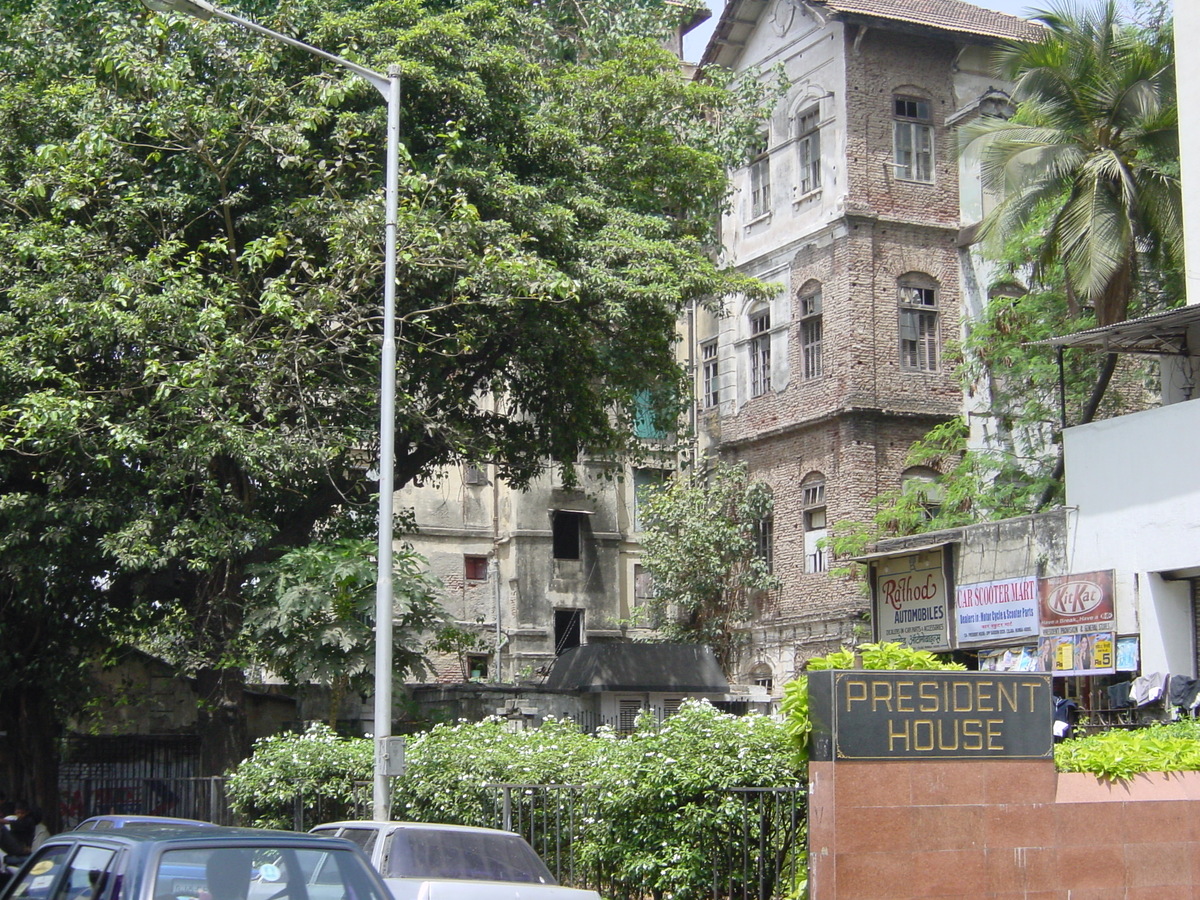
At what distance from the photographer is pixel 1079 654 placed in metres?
21.8

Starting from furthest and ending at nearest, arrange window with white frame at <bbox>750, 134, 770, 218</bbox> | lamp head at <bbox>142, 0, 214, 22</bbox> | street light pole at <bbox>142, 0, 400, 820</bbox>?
window with white frame at <bbox>750, 134, 770, 218</bbox>
lamp head at <bbox>142, 0, 214, 22</bbox>
street light pole at <bbox>142, 0, 400, 820</bbox>

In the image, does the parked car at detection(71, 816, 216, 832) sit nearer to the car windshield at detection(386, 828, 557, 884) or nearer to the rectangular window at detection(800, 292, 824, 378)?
the car windshield at detection(386, 828, 557, 884)

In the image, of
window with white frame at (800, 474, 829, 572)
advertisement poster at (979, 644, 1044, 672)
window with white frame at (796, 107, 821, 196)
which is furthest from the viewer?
window with white frame at (796, 107, 821, 196)

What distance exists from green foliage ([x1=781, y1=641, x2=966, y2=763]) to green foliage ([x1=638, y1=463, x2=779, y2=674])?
22.6 m

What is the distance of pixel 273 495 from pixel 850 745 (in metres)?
13.1

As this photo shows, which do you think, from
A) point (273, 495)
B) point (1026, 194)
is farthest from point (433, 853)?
point (1026, 194)

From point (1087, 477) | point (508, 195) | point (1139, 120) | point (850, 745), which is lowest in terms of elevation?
point (850, 745)

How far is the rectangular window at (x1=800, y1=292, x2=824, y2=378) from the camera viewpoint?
3434 cm

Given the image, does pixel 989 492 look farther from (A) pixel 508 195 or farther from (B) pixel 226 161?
(B) pixel 226 161

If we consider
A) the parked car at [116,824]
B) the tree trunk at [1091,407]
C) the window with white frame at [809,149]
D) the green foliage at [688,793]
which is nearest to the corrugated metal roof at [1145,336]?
the tree trunk at [1091,407]

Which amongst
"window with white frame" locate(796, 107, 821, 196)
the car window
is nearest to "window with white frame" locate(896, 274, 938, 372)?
"window with white frame" locate(796, 107, 821, 196)

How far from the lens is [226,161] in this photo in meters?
21.8

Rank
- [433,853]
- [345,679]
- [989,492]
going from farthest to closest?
[989,492] < [345,679] < [433,853]

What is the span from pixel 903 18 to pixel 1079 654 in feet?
58.5
